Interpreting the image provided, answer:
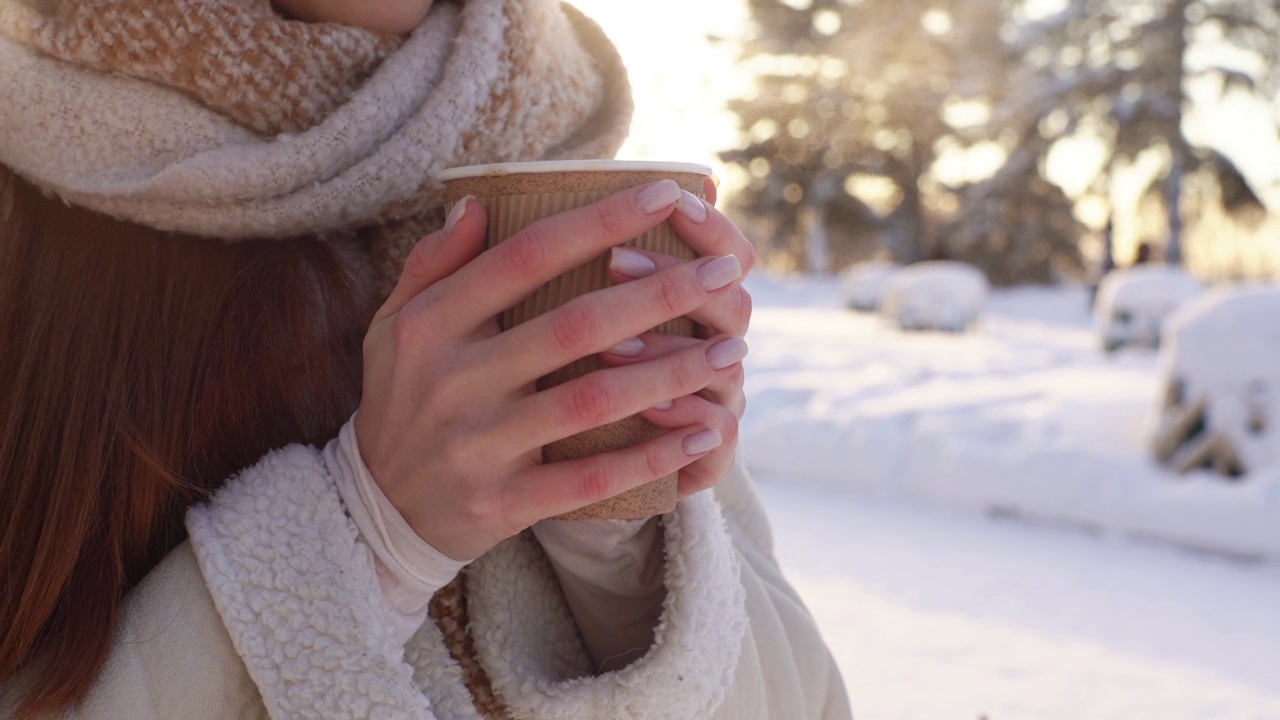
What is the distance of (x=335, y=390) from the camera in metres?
0.88

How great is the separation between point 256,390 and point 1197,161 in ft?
64.9

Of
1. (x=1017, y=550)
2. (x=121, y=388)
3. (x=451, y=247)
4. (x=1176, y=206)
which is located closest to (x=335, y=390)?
(x=121, y=388)

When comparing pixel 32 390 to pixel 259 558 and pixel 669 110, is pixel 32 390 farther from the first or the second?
pixel 669 110

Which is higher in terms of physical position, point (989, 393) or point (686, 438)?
point (686, 438)

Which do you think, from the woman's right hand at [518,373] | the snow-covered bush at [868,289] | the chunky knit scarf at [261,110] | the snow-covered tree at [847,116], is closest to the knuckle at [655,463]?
the woman's right hand at [518,373]

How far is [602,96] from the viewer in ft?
3.28

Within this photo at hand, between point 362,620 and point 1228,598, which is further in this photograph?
point 1228,598

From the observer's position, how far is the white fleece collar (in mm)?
709

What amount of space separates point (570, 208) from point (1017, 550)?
132 inches

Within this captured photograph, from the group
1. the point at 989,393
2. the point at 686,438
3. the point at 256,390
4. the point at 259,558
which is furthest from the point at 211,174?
the point at 989,393

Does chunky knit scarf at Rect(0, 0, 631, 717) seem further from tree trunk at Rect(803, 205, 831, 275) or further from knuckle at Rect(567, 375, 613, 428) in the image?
tree trunk at Rect(803, 205, 831, 275)

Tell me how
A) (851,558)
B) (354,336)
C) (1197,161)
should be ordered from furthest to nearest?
(1197,161) → (851,558) → (354,336)

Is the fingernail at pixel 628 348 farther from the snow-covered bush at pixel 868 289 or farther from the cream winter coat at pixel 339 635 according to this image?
the snow-covered bush at pixel 868 289

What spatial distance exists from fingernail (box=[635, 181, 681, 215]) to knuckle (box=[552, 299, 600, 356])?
7cm
